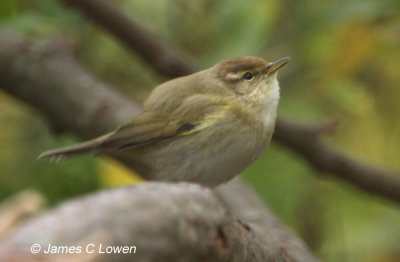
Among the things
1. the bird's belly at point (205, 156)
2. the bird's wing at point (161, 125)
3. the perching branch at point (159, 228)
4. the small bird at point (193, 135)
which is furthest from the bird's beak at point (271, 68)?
the perching branch at point (159, 228)

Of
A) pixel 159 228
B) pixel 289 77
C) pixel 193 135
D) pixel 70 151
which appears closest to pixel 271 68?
pixel 193 135

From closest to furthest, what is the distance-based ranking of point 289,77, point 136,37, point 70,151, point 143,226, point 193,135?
point 143,226, point 70,151, point 193,135, point 136,37, point 289,77

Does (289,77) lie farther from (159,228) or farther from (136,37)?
(159,228)

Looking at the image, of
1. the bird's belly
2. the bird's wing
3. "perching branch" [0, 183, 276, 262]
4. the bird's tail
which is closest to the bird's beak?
the bird's wing

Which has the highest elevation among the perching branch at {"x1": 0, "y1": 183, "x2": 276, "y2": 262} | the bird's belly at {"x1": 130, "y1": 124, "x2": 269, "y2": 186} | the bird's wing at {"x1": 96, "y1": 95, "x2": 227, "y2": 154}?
the bird's wing at {"x1": 96, "y1": 95, "x2": 227, "y2": 154}

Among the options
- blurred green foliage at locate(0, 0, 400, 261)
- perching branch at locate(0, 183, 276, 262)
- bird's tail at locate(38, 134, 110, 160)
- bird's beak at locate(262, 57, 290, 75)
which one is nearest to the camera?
perching branch at locate(0, 183, 276, 262)

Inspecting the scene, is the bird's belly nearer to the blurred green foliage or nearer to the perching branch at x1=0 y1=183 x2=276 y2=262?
the blurred green foliage
